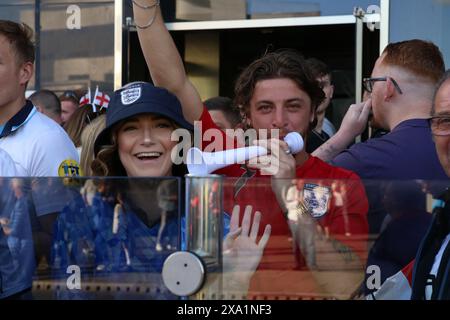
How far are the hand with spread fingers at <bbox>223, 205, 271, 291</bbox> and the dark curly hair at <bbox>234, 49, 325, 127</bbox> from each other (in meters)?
1.08

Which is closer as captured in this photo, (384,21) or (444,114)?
(444,114)

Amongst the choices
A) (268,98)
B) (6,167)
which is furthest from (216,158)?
(6,167)

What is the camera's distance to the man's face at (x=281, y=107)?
2869mm

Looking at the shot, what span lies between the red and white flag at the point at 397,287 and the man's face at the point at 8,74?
1871mm

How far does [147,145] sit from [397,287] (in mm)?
927

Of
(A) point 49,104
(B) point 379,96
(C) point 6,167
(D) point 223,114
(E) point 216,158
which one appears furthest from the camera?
(A) point 49,104

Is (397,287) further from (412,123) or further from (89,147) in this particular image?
(412,123)

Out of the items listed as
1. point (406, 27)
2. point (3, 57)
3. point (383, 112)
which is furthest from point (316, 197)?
point (406, 27)

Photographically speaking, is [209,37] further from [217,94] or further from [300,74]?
[300,74]

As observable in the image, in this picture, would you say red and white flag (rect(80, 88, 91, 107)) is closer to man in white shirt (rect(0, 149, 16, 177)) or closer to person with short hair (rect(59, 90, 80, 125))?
person with short hair (rect(59, 90, 80, 125))

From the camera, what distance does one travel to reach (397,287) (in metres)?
1.90

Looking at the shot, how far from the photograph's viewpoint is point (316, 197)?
6.28ft

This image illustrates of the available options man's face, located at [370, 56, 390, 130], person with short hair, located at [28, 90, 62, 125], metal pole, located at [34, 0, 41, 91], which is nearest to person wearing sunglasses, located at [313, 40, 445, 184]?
man's face, located at [370, 56, 390, 130]
